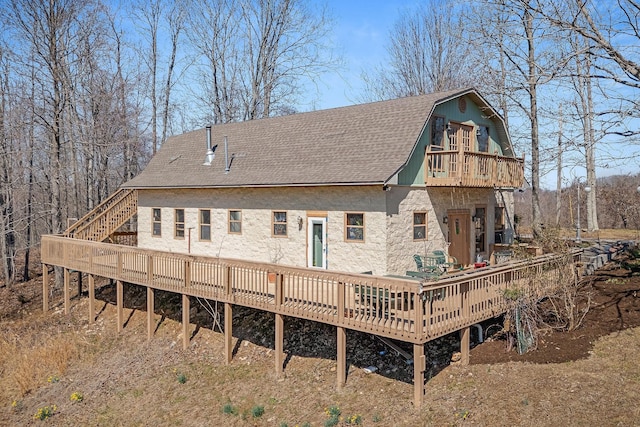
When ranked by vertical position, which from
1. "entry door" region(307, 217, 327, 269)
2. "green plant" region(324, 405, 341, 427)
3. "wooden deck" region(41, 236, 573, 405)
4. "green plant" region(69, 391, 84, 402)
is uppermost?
"entry door" region(307, 217, 327, 269)

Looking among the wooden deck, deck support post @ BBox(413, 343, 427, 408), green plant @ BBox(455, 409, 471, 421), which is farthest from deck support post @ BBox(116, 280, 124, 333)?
green plant @ BBox(455, 409, 471, 421)

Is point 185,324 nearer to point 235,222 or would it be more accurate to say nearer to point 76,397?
point 76,397

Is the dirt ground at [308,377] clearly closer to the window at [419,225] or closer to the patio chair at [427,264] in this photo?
the patio chair at [427,264]

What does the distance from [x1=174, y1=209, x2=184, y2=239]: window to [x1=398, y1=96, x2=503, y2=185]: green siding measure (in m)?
8.87

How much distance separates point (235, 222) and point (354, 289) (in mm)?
7381

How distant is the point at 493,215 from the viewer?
53.6ft

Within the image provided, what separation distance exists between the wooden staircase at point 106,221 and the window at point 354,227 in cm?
1028

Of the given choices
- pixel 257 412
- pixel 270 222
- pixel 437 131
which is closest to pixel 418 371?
pixel 257 412

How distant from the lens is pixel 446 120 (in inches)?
567

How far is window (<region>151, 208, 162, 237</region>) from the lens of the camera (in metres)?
18.2

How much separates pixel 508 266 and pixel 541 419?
151 inches

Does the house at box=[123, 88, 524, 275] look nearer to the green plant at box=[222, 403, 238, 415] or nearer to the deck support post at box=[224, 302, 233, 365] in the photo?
the deck support post at box=[224, 302, 233, 365]

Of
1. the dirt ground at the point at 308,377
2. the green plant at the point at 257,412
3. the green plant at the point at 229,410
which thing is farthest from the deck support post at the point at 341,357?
the green plant at the point at 229,410

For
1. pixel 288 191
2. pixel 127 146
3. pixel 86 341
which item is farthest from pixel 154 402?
A: pixel 127 146
